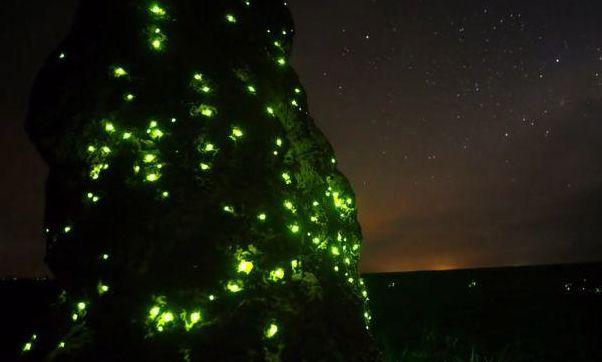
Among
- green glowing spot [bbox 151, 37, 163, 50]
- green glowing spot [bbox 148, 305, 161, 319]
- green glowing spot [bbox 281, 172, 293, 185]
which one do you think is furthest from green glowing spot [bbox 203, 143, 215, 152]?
green glowing spot [bbox 148, 305, 161, 319]

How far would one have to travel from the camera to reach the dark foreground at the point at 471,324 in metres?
7.25

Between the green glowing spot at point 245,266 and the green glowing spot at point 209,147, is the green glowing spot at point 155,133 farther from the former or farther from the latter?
the green glowing spot at point 245,266

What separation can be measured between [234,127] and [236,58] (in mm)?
861

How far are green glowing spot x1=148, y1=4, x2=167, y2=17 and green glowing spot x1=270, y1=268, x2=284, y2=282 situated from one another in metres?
2.50

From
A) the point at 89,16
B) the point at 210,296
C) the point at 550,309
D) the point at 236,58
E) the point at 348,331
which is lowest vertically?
the point at 348,331

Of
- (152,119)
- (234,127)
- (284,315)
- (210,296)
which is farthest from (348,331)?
(152,119)

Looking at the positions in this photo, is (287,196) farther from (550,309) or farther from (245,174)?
(550,309)

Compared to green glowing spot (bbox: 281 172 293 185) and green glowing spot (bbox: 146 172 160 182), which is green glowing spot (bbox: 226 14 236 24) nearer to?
green glowing spot (bbox: 281 172 293 185)

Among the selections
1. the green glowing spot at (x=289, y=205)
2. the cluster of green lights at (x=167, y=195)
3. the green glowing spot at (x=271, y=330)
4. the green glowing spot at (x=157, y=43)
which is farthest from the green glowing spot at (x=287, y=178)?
the green glowing spot at (x=157, y=43)

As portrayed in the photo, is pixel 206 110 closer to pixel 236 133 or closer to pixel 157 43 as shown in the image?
pixel 236 133

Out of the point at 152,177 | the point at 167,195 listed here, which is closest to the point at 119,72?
the point at 152,177

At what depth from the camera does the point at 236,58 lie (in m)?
3.83

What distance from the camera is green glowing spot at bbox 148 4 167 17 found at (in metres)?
3.65

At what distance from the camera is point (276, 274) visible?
3117mm
